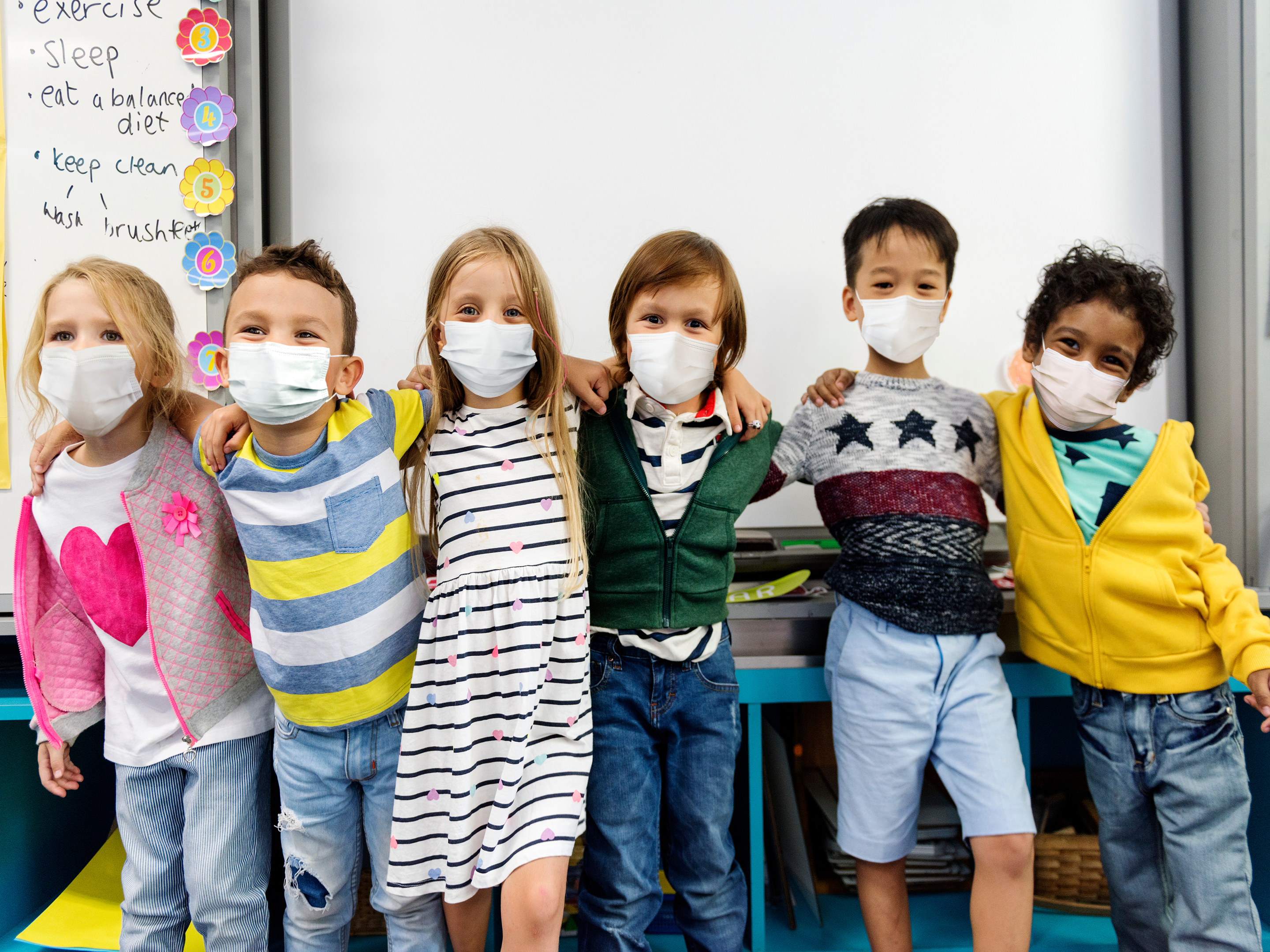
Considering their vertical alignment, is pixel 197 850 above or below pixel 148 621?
below

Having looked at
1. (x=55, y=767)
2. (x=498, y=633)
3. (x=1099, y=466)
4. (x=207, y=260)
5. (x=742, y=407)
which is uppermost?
(x=207, y=260)

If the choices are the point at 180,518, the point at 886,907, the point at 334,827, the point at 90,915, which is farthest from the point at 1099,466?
the point at 90,915

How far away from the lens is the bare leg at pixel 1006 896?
118 centimetres

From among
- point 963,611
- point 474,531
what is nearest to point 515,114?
point 474,531

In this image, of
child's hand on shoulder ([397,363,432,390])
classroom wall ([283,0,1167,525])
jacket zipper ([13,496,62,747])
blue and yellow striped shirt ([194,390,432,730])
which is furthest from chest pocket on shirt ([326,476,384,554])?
classroom wall ([283,0,1167,525])

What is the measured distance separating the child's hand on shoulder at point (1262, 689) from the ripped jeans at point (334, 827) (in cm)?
134

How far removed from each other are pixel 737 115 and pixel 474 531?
4.04 feet

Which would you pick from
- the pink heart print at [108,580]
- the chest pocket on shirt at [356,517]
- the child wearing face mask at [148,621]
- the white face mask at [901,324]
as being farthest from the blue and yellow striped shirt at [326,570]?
the white face mask at [901,324]

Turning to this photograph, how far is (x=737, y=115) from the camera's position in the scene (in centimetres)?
175

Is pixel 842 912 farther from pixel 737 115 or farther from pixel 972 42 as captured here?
pixel 972 42

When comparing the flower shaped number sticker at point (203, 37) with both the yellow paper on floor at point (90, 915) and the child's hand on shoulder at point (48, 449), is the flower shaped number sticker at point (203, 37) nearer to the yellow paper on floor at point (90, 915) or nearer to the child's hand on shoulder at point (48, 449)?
the child's hand on shoulder at point (48, 449)

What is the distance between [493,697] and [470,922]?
366mm

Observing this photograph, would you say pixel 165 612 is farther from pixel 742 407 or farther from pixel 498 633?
pixel 742 407

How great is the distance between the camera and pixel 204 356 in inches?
60.7
